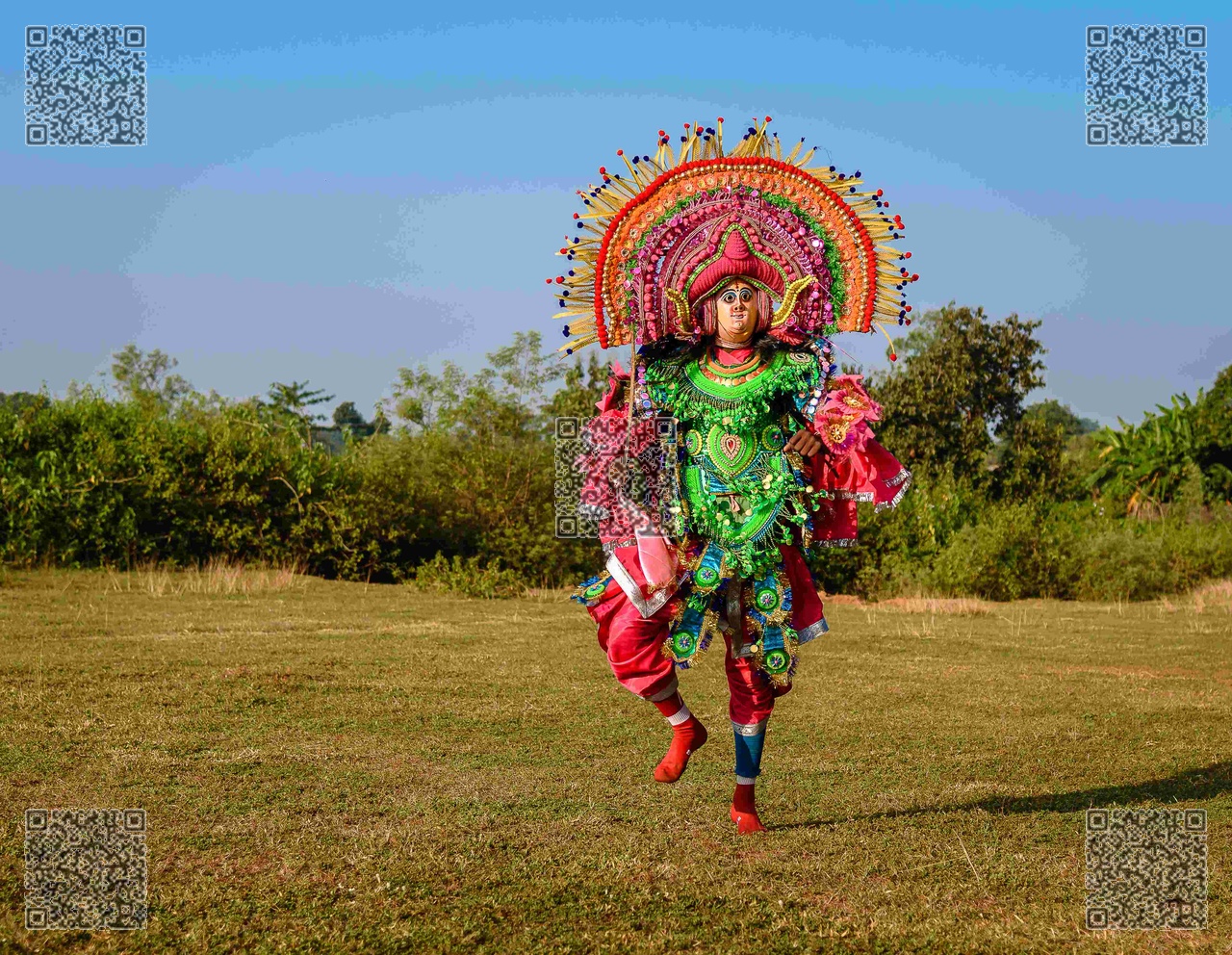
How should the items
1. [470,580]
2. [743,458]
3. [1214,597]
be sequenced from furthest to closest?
1. [1214,597]
2. [470,580]
3. [743,458]

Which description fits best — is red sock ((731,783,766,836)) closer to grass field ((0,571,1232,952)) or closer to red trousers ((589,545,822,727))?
grass field ((0,571,1232,952))

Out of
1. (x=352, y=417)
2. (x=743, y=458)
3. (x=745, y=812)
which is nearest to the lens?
(x=745, y=812)

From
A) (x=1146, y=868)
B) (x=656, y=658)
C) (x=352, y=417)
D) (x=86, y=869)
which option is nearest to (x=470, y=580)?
(x=656, y=658)

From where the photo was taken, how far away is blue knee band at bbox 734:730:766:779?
16.9ft

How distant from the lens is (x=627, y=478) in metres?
5.39

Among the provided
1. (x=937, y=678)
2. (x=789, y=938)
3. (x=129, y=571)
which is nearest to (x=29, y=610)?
(x=129, y=571)

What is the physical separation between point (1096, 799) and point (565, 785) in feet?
8.54

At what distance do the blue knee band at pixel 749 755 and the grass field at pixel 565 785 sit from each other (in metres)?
0.28

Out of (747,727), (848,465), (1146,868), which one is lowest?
(1146,868)

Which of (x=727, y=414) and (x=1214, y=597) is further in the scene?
(x=1214, y=597)

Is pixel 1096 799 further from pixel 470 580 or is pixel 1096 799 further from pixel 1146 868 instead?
pixel 470 580

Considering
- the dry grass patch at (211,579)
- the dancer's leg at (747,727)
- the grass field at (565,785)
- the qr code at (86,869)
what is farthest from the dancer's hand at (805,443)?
the dry grass patch at (211,579)

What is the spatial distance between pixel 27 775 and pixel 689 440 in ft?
11.1

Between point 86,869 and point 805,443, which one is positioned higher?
point 805,443
